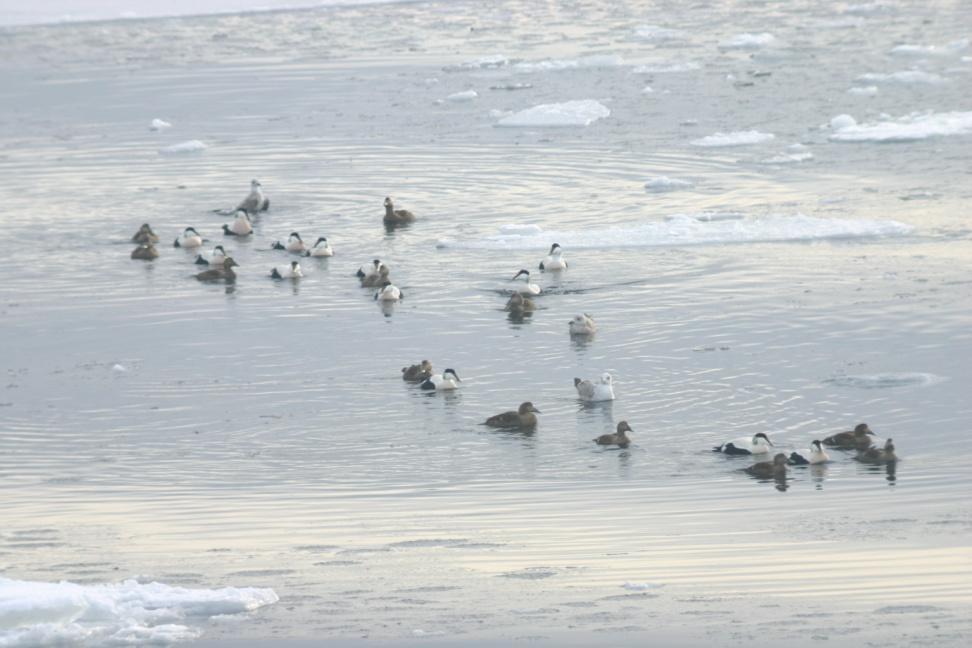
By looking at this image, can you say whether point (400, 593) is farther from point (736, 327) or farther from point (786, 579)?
point (736, 327)

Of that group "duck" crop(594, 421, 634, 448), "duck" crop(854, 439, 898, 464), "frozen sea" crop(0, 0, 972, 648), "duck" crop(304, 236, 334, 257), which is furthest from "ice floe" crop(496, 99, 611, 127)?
"duck" crop(854, 439, 898, 464)

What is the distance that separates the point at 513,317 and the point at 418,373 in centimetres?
290

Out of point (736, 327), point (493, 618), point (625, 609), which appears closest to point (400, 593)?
point (493, 618)

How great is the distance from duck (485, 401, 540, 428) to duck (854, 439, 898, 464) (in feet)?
9.99

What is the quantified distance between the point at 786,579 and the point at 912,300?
896 centimetres

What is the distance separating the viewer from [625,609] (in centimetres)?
1089

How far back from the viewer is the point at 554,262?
22.1 m

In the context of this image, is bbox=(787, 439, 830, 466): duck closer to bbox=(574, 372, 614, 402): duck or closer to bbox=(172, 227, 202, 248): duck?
bbox=(574, 372, 614, 402): duck

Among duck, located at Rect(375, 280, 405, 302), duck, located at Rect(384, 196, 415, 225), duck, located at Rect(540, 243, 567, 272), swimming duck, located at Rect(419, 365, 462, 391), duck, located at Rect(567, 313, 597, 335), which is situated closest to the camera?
swimming duck, located at Rect(419, 365, 462, 391)

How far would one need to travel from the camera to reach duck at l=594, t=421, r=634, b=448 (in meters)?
15.2

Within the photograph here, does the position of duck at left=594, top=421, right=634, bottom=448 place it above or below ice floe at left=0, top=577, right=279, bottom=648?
above

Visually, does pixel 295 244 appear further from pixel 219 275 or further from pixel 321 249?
pixel 219 275

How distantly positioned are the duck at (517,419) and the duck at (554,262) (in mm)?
6285

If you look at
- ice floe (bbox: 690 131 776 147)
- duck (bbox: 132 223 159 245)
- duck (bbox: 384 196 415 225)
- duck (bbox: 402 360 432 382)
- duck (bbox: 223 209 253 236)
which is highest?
ice floe (bbox: 690 131 776 147)
